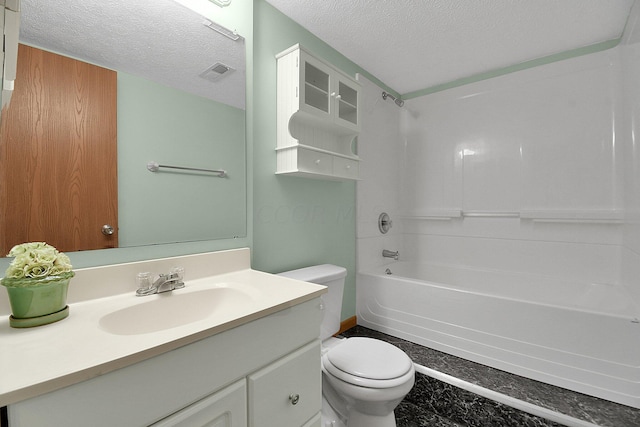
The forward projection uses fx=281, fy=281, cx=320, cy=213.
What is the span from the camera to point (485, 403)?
147 cm

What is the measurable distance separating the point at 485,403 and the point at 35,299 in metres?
1.92

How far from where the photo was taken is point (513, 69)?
2.34 metres

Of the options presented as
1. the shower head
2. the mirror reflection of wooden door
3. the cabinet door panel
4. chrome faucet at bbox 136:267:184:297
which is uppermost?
the shower head

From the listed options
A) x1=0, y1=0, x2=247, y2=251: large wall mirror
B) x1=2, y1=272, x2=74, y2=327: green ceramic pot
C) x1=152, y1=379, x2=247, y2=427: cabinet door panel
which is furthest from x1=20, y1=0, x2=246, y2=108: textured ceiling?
x1=152, y1=379, x2=247, y2=427: cabinet door panel

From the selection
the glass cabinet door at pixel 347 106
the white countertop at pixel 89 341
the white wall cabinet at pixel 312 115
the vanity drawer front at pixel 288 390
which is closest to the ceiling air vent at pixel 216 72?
the white wall cabinet at pixel 312 115

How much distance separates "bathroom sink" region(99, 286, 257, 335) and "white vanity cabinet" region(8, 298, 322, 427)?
5.6 inches

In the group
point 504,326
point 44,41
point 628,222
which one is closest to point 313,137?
point 44,41

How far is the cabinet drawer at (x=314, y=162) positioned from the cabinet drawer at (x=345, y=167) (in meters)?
0.05

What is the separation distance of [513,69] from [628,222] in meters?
1.42

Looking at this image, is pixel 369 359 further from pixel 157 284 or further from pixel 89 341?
pixel 89 341

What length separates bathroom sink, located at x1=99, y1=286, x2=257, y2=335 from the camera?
2.81 ft

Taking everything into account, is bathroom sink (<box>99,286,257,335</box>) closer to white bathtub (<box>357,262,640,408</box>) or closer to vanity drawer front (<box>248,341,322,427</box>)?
vanity drawer front (<box>248,341,322,427</box>)

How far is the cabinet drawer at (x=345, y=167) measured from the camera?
1.79 meters

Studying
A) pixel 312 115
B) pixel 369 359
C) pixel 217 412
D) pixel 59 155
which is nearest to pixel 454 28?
pixel 312 115
